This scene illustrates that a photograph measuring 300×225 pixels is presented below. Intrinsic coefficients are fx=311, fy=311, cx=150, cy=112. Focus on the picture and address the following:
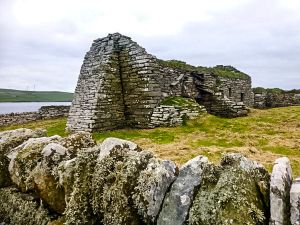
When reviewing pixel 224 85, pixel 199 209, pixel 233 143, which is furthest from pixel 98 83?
pixel 224 85

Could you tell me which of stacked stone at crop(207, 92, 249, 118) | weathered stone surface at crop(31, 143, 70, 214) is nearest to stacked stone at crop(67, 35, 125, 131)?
stacked stone at crop(207, 92, 249, 118)

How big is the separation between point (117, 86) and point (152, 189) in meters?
11.2

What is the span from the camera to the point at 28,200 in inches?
229

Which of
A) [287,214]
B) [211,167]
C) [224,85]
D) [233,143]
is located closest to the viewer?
[287,214]

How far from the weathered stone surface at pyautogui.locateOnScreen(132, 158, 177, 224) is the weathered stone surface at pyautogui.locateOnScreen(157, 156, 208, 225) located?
0.09m

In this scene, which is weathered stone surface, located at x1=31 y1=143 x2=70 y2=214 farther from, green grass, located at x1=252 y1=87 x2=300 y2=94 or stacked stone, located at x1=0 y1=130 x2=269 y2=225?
green grass, located at x1=252 y1=87 x2=300 y2=94

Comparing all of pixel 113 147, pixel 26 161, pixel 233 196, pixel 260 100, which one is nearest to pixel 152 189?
pixel 233 196

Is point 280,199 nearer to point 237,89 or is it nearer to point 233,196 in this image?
point 233,196

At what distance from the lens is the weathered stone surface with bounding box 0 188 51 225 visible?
5492 mm

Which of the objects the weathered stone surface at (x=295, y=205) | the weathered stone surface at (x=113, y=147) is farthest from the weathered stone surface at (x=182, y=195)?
the weathered stone surface at (x=113, y=147)

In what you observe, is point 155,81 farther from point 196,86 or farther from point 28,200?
point 28,200

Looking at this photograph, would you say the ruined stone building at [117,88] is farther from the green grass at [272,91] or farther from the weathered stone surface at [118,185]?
the green grass at [272,91]

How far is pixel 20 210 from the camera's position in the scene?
578 cm

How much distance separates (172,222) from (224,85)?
21.4 m
